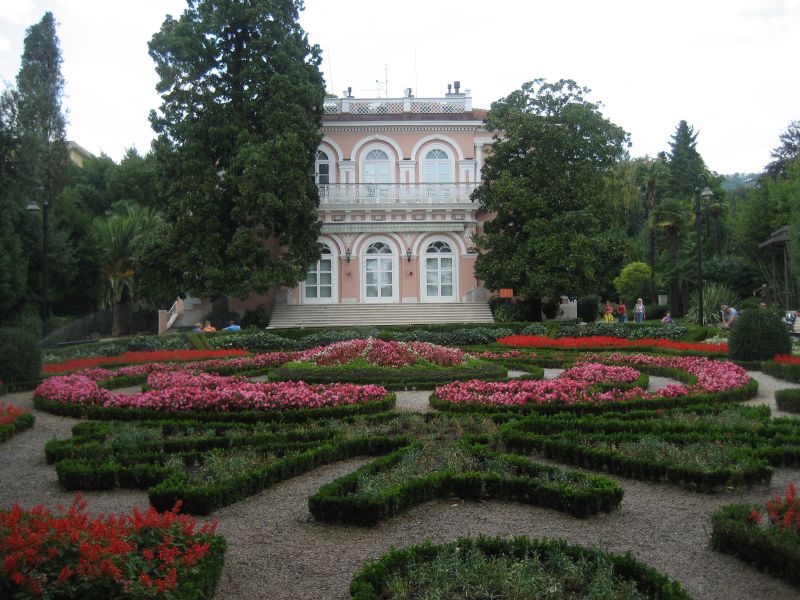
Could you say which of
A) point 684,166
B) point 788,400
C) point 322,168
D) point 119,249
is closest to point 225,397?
point 788,400

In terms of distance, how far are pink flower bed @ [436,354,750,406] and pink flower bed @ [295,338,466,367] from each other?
293cm

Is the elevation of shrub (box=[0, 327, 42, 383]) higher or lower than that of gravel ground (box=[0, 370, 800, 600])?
higher

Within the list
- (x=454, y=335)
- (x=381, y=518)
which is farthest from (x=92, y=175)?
(x=381, y=518)

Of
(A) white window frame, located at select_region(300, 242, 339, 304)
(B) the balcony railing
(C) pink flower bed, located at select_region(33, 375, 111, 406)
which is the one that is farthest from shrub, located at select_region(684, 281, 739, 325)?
(C) pink flower bed, located at select_region(33, 375, 111, 406)

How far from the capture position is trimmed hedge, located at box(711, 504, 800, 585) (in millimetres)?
4953

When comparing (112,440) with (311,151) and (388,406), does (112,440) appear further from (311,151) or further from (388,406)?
(311,151)

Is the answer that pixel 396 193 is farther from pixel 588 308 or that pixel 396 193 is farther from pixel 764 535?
pixel 764 535

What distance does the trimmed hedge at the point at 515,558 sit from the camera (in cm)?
444

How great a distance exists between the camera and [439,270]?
33594mm

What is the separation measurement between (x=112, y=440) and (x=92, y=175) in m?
40.8

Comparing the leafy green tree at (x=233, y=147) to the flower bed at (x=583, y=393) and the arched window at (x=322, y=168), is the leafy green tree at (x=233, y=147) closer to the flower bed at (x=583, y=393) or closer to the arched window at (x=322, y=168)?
the arched window at (x=322, y=168)

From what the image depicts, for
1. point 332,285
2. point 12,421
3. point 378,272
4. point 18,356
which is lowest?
point 12,421

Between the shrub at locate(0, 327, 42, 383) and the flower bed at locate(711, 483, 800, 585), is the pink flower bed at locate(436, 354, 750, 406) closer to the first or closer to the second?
the flower bed at locate(711, 483, 800, 585)

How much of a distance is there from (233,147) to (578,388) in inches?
805
